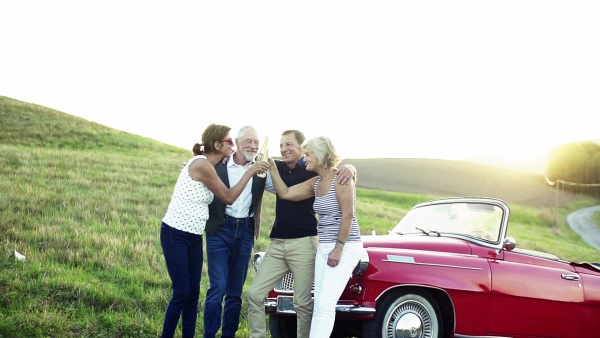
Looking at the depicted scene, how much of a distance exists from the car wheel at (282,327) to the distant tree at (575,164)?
67.3 metres

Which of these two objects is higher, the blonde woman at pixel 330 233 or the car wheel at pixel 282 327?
the blonde woman at pixel 330 233

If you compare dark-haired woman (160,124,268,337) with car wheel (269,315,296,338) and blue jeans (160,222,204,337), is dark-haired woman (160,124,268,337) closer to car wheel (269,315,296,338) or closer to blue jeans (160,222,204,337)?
blue jeans (160,222,204,337)

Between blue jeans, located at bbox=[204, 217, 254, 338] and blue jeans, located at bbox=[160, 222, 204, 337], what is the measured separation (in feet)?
0.62

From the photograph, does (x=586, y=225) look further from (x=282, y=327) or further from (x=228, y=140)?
(x=228, y=140)

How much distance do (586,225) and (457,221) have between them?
44.3 meters

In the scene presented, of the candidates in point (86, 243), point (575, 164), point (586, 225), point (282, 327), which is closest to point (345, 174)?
point (282, 327)

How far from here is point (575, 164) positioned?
236ft

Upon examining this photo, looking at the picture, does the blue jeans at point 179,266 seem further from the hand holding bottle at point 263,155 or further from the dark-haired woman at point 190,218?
the hand holding bottle at point 263,155

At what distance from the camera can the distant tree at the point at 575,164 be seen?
7038cm

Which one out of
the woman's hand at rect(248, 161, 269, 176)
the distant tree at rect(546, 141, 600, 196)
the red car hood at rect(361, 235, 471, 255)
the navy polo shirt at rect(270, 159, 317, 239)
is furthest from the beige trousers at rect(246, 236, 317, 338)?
the distant tree at rect(546, 141, 600, 196)

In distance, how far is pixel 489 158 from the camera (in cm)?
8738

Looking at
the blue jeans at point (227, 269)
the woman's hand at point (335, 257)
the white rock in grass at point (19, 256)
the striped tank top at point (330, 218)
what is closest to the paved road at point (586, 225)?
the white rock in grass at point (19, 256)

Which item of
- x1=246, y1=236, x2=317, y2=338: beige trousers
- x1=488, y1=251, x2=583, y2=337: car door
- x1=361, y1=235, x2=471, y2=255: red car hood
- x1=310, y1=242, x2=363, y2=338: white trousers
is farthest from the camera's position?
x1=361, y1=235, x2=471, y2=255: red car hood

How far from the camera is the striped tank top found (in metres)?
6.09
